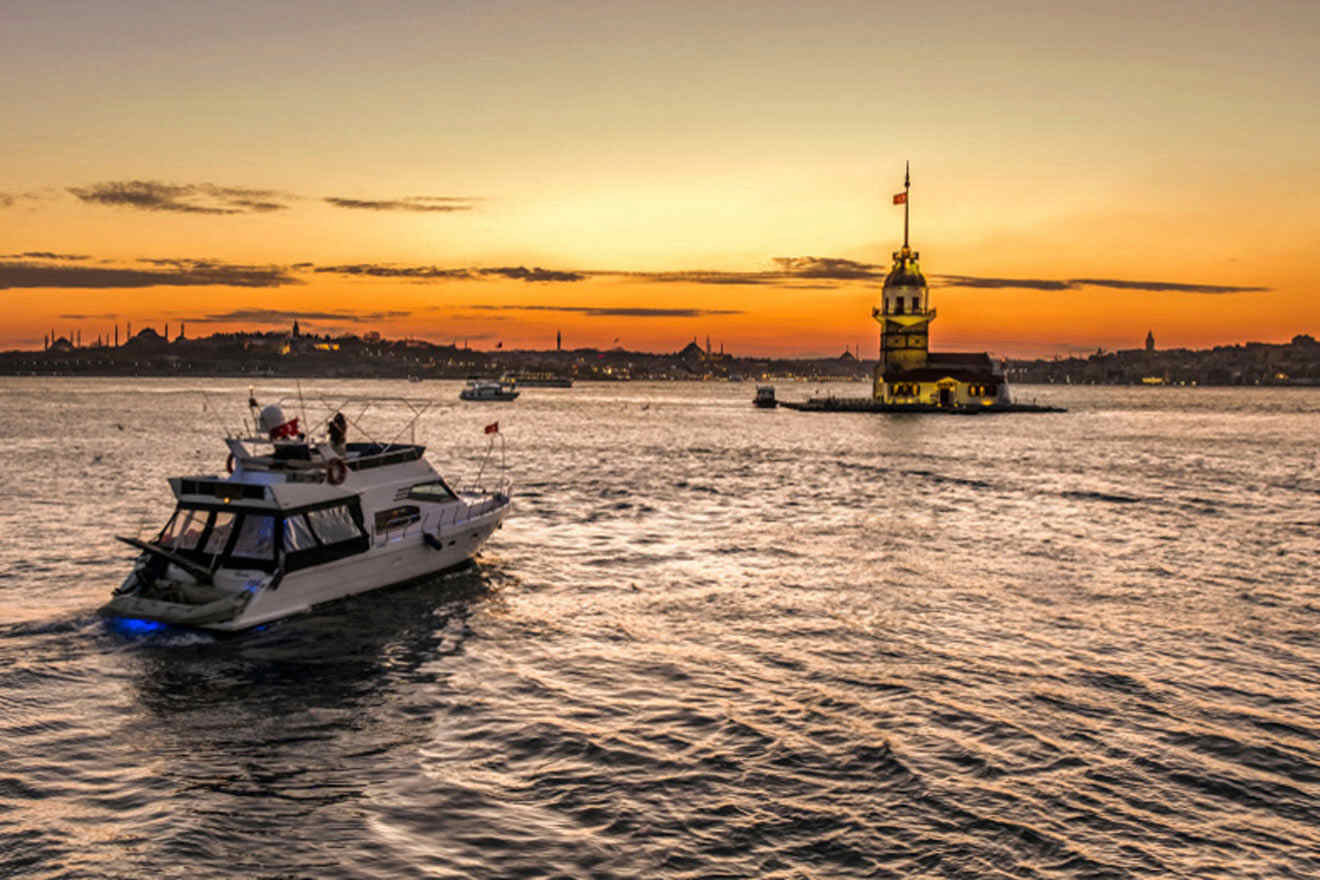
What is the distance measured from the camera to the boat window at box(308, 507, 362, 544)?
20.7 meters

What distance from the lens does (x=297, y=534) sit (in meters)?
20.2

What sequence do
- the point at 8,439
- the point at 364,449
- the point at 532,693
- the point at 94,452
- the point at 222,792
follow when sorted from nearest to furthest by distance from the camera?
1. the point at 222,792
2. the point at 532,693
3. the point at 364,449
4. the point at 94,452
5. the point at 8,439

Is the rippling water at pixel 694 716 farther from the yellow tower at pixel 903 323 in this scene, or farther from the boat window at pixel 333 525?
the yellow tower at pixel 903 323

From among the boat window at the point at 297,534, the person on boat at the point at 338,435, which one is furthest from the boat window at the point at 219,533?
the person on boat at the point at 338,435

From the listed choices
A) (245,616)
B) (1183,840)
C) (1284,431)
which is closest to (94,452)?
(245,616)

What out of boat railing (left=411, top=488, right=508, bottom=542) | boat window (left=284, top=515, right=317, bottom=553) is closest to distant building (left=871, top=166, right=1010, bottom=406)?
boat railing (left=411, top=488, right=508, bottom=542)

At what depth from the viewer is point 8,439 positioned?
3098 inches

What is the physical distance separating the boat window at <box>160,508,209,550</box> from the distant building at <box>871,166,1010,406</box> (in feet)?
442

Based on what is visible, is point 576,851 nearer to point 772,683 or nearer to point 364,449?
point 772,683

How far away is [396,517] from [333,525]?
9.65 feet

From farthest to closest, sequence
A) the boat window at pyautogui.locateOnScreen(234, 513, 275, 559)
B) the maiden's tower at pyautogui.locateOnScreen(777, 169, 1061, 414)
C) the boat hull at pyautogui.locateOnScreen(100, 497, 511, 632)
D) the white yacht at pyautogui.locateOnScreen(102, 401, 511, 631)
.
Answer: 1. the maiden's tower at pyautogui.locateOnScreen(777, 169, 1061, 414)
2. the boat window at pyautogui.locateOnScreen(234, 513, 275, 559)
3. the white yacht at pyautogui.locateOnScreen(102, 401, 511, 631)
4. the boat hull at pyautogui.locateOnScreen(100, 497, 511, 632)

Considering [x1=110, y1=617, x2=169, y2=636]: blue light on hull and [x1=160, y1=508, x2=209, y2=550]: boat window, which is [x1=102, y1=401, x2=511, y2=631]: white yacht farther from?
[x1=110, y1=617, x2=169, y2=636]: blue light on hull

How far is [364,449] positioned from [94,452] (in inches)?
2042

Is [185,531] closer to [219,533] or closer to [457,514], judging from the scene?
[219,533]
